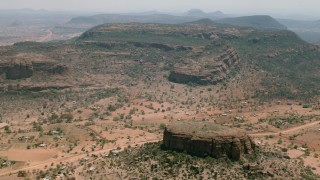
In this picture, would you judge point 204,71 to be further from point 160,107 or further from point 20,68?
point 20,68

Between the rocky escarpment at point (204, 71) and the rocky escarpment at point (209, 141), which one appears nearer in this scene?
the rocky escarpment at point (209, 141)

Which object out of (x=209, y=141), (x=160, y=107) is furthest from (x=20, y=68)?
(x=209, y=141)

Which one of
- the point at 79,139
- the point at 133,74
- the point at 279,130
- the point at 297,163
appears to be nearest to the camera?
the point at 297,163

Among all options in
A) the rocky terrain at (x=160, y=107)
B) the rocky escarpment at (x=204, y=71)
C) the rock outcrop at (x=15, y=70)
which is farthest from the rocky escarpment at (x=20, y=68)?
the rocky escarpment at (x=204, y=71)

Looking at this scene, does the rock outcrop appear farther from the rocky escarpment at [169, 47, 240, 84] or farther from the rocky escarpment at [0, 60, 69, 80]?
the rocky escarpment at [169, 47, 240, 84]

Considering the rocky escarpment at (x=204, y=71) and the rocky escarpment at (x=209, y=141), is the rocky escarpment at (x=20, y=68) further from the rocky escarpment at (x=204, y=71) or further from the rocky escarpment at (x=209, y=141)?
the rocky escarpment at (x=209, y=141)

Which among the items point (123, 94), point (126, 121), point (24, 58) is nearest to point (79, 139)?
point (126, 121)

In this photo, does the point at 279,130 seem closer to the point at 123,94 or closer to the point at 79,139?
the point at 79,139

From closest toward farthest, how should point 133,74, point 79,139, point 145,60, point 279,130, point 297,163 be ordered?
point 297,163 → point 79,139 → point 279,130 → point 133,74 → point 145,60
